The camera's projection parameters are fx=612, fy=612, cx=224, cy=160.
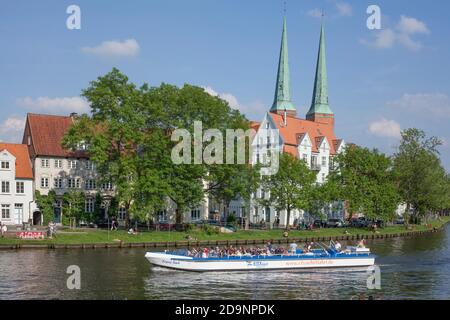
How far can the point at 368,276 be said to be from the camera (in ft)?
198

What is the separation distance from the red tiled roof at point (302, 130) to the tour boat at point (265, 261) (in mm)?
56471

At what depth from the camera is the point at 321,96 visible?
150m

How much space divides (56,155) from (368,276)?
58187 mm

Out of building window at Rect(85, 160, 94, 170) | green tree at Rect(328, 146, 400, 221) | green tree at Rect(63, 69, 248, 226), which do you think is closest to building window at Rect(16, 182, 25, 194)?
building window at Rect(85, 160, 94, 170)

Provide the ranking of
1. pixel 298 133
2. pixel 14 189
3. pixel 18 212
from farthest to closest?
pixel 298 133 < pixel 18 212 < pixel 14 189

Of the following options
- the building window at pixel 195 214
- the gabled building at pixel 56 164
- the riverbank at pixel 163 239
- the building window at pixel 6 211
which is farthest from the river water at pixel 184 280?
the building window at pixel 195 214

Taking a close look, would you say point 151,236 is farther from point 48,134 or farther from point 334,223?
point 334,223

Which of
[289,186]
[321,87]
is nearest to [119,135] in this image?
[289,186]

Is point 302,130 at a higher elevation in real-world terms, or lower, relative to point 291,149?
higher

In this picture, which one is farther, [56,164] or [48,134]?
[48,134]

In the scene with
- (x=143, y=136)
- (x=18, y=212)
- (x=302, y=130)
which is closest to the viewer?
(x=143, y=136)

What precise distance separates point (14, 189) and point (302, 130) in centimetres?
6115

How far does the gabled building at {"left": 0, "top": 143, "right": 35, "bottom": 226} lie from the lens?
305 ft

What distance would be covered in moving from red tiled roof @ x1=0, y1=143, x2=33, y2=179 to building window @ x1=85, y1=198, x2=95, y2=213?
393 inches
